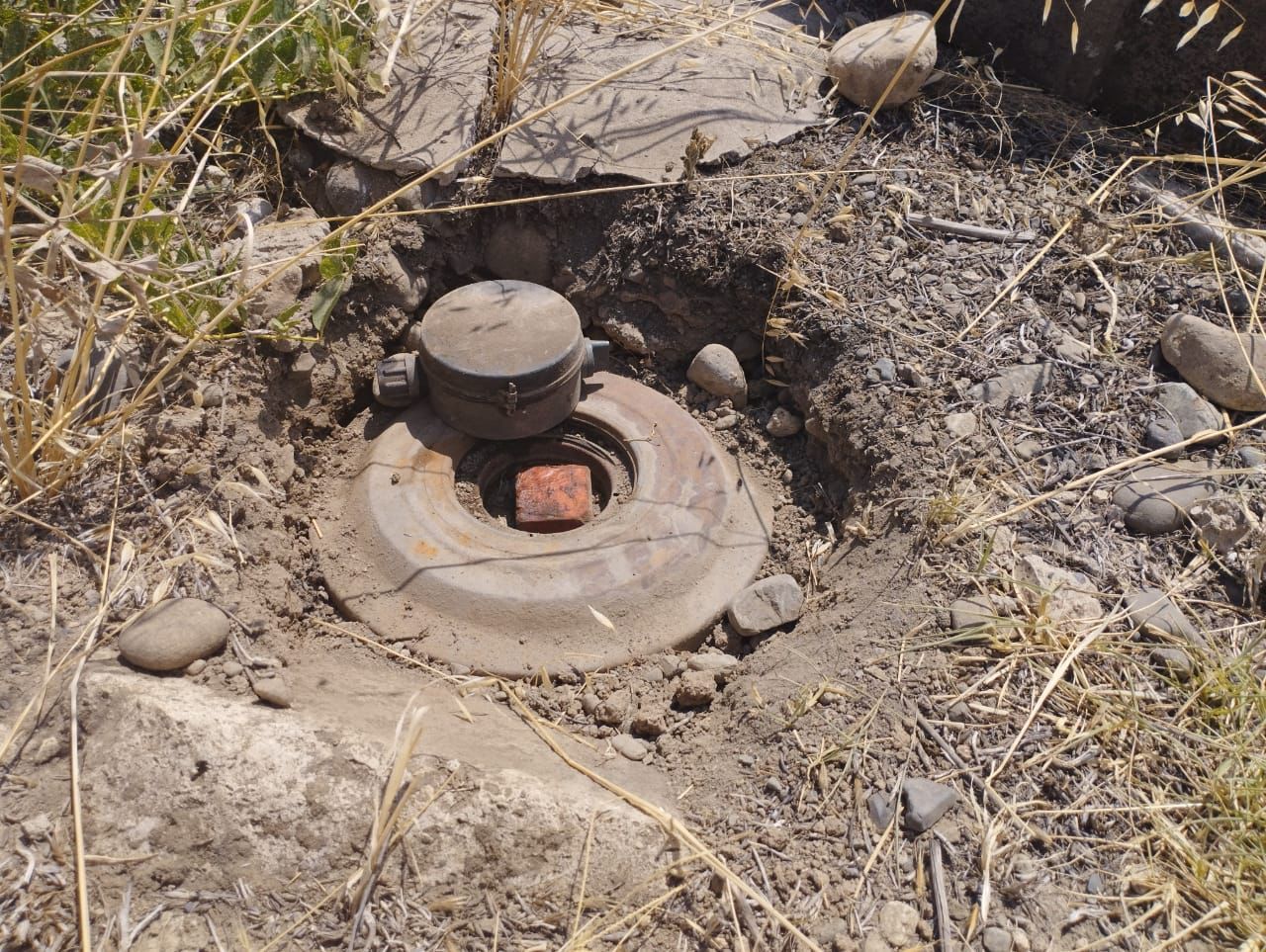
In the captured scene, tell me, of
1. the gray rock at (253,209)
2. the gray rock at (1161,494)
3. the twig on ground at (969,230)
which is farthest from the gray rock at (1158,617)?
the gray rock at (253,209)

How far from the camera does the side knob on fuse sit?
2.89 meters

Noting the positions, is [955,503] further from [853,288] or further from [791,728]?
[853,288]

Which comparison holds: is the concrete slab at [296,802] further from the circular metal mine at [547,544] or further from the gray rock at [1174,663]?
the gray rock at [1174,663]

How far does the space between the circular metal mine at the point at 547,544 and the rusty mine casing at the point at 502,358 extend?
0.15 metres

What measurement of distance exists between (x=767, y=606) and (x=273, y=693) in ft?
3.97

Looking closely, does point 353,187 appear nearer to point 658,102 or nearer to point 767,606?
point 658,102

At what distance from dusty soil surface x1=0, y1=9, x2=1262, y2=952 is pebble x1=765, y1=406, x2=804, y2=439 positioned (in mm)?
51

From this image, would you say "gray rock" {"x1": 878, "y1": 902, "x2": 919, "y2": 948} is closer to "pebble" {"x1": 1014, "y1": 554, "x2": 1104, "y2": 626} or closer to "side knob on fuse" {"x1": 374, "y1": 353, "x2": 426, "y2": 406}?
"pebble" {"x1": 1014, "y1": 554, "x2": 1104, "y2": 626}

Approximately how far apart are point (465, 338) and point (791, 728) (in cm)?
138

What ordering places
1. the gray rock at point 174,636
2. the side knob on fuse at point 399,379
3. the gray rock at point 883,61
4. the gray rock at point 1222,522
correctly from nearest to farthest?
the gray rock at point 174,636 → the gray rock at point 1222,522 → the side knob on fuse at point 399,379 → the gray rock at point 883,61

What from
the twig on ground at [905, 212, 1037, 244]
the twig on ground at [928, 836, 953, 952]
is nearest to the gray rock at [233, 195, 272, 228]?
the twig on ground at [905, 212, 1037, 244]

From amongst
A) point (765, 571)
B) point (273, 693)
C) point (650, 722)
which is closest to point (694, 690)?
point (650, 722)

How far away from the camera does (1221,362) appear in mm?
→ 2617

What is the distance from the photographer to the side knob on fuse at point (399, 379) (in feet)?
9.47
